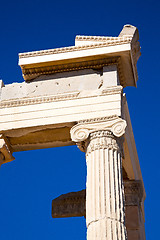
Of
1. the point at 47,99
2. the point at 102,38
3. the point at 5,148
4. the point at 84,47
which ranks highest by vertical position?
the point at 102,38

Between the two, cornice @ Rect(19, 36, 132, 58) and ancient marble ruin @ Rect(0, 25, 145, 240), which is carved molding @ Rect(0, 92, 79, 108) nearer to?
ancient marble ruin @ Rect(0, 25, 145, 240)

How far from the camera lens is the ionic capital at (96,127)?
26.3 metres

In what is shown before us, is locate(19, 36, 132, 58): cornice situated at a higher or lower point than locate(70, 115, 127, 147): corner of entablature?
higher

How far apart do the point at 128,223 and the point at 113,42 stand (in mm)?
9436

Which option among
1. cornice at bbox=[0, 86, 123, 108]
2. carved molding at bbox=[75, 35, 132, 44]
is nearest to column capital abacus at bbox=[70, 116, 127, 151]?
cornice at bbox=[0, 86, 123, 108]

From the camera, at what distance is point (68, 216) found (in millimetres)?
33594

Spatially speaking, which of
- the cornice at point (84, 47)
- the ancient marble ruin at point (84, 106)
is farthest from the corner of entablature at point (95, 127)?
the cornice at point (84, 47)

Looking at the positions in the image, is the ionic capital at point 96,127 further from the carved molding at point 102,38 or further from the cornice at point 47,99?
the carved molding at point 102,38

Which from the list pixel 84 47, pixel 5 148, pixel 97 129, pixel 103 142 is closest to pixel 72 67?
pixel 84 47

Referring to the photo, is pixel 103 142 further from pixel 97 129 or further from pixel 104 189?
pixel 104 189

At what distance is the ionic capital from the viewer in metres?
26.3

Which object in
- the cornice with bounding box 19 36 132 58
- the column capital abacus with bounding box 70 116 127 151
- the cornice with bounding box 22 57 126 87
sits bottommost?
the column capital abacus with bounding box 70 116 127 151

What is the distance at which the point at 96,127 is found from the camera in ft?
87.4

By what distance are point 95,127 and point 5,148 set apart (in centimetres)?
457
